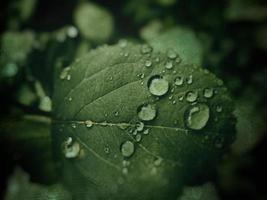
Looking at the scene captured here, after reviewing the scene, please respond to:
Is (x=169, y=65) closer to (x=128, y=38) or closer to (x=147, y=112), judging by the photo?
(x=147, y=112)

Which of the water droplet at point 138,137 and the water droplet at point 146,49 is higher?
the water droplet at point 146,49

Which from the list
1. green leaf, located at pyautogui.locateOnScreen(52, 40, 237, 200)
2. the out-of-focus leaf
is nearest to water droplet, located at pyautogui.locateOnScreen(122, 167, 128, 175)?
green leaf, located at pyautogui.locateOnScreen(52, 40, 237, 200)

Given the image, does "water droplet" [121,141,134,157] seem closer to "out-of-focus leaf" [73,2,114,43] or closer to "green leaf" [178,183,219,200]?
"green leaf" [178,183,219,200]

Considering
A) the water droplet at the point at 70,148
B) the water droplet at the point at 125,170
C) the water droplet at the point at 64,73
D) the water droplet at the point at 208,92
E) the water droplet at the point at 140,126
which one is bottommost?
the water droplet at the point at 125,170

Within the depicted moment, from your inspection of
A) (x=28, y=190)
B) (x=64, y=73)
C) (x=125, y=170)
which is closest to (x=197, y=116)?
(x=125, y=170)

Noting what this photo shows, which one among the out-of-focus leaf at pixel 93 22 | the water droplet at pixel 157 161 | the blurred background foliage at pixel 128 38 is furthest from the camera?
the out-of-focus leaf at pixel 93 22

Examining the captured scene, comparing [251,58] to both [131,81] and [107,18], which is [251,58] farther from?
[131,81]

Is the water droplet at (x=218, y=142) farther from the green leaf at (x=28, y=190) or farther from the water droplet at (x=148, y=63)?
the green leaf at (x=28, y=190)

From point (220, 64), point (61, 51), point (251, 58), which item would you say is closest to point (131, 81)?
point (61, 51)

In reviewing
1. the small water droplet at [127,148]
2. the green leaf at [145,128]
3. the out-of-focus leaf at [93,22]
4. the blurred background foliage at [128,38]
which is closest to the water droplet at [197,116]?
the green leaf at [145,128]
